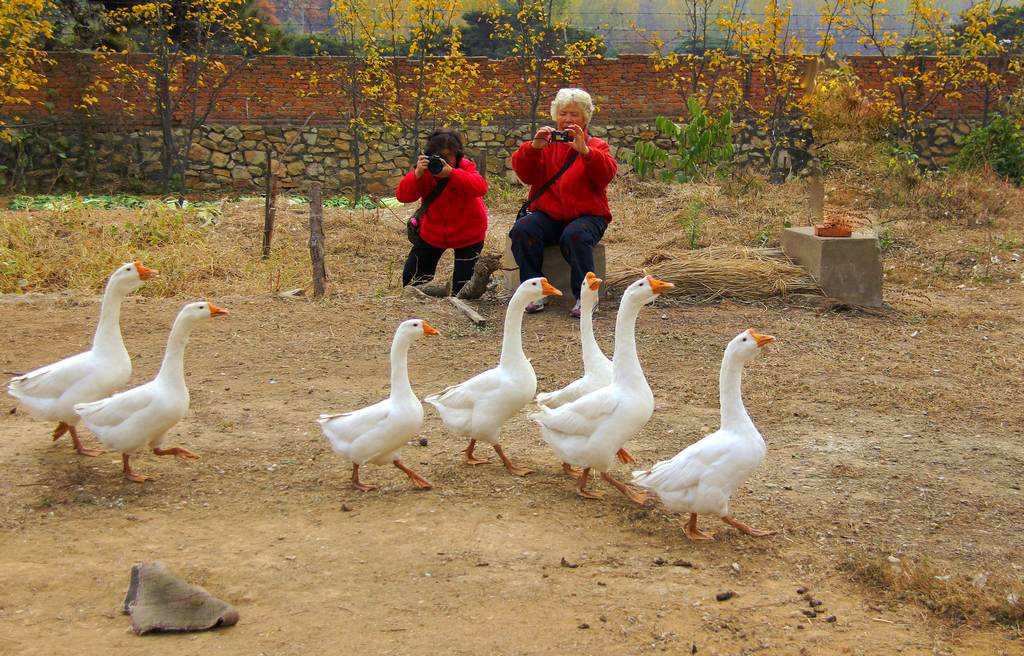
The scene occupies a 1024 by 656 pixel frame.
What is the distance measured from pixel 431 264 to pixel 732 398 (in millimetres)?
4793

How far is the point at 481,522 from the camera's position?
13.8 feet

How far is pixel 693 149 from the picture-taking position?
44.7 feet

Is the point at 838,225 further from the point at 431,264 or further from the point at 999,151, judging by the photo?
the point at 999,151

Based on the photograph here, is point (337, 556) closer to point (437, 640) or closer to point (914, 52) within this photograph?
point (437, 640)

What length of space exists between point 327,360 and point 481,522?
2.81 meters

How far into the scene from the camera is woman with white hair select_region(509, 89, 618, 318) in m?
7.38

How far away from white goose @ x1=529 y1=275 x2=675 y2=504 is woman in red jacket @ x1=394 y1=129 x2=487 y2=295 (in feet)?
11.8

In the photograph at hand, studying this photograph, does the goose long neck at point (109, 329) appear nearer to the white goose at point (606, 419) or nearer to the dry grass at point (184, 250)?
the white goose at point (606, 419)

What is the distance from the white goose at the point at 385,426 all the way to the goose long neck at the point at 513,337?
42 centimetres

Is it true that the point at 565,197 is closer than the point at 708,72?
Yes

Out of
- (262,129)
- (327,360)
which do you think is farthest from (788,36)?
(327,360)

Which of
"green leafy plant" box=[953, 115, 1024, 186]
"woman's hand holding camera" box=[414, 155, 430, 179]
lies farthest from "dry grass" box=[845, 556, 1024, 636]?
"green leafy plant" box=[953, 115, 1024, 186]

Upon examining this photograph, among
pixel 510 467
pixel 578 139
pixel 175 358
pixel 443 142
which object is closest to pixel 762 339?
pixel 510 467

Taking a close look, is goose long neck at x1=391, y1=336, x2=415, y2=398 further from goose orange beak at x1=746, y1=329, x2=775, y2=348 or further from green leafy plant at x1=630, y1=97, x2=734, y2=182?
green leafy plant at x1=630, y1=97, x2=734, y2=182
